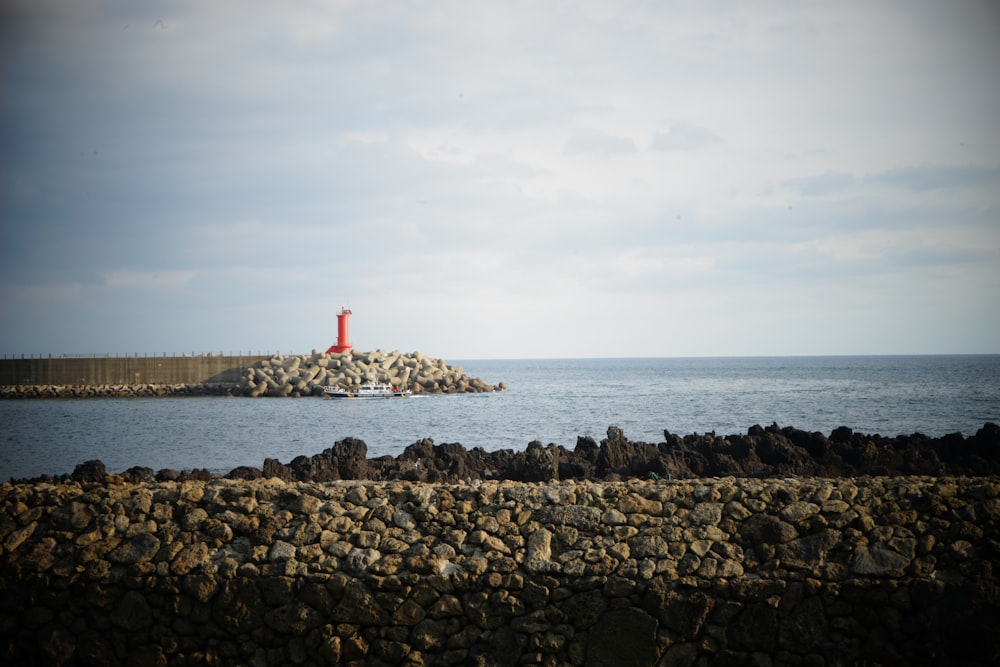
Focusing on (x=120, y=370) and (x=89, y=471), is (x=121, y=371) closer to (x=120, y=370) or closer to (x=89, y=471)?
(x=120, y=370)

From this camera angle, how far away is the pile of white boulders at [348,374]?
5659 cm

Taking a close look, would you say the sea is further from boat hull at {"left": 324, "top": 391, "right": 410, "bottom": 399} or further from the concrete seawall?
the concrete seawall

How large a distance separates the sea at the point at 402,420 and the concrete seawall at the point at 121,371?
590 cm

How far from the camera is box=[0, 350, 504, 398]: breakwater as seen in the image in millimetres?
57094

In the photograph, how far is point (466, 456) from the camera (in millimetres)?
16344

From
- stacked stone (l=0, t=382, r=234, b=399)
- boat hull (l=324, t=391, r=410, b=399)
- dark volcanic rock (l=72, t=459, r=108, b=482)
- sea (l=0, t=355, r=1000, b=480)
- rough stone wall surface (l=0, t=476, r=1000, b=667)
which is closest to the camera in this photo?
rough stone wall surface (l=0, t=476, r=1000, b=667)

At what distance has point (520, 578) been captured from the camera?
23.1 ft

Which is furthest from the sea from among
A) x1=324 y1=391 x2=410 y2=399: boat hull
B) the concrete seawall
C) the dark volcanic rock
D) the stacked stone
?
the dark volcanic rock

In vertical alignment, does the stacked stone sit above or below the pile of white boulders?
below

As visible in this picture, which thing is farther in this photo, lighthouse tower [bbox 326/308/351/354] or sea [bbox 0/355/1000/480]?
lighthouse tower [bbox 326/308/351/354]

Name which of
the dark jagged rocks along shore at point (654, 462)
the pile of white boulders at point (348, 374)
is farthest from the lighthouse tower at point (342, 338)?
the dark jagged rocks along shore at point (654, 462)

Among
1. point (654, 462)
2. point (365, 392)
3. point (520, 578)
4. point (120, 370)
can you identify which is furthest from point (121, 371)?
point (520, 578)

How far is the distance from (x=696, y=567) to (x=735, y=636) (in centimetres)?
61

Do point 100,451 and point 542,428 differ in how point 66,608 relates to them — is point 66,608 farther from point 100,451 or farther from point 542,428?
point 542,428
